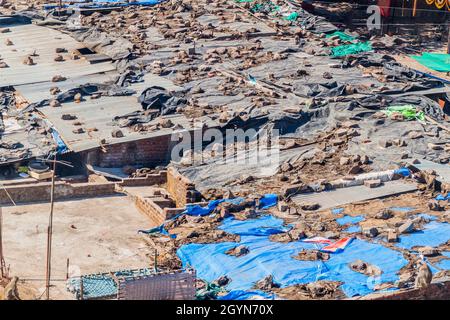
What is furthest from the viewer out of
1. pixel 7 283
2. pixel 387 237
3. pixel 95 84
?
pixel 95 84

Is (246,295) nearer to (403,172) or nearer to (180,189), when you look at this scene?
(180,189)

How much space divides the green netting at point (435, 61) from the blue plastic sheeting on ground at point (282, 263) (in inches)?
598

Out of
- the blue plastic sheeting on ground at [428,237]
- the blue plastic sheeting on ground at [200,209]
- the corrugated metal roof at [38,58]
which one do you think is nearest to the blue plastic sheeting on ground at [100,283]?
the blue plastic sheeting on ground at [200,209]

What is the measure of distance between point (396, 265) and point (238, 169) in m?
5.65

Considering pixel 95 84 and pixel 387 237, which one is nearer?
pixel 387 237

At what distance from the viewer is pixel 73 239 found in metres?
20.0

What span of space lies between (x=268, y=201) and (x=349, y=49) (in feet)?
37.2

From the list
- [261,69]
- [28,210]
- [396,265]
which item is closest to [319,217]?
[396,265]

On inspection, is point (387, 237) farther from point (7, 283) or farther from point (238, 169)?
point (7, 283)

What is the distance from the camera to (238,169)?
22.6 metres

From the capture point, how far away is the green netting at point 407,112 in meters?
25.0

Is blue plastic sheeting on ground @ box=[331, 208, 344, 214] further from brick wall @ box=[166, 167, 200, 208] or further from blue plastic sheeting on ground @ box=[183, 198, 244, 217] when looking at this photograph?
brick wall @ box=[166, 167, 200, 208]

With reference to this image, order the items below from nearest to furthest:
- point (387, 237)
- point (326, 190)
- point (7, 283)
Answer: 1. point (7, 283)
2. point (387, 237)
3. point (326, 190)

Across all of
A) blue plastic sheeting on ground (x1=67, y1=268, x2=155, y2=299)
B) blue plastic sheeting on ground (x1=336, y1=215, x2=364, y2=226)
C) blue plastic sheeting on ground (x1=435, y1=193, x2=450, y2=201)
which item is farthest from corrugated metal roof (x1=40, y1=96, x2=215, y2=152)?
blue plastic sheeting on ground (x1=435, y1=193, x2=450, y2=201)
